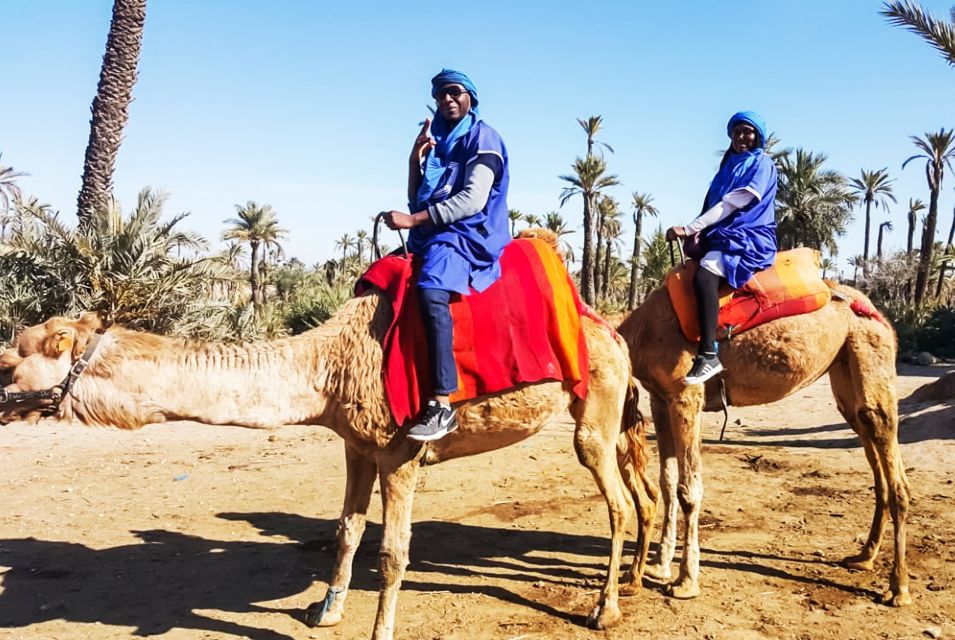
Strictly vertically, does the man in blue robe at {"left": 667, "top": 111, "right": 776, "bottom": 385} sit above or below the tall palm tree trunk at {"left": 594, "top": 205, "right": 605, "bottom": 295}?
below

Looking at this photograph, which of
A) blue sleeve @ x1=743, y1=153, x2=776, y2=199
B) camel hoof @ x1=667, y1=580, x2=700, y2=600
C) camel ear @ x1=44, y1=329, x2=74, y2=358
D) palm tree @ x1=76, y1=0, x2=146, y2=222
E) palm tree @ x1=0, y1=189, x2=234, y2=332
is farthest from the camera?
palm tree @ x1=76, y1=0, x2=146, y2=222

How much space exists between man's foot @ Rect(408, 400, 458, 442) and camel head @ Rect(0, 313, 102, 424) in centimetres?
175

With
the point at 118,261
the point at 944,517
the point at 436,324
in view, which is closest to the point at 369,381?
the point at 436,324

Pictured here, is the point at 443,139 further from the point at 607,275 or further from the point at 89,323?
the point at 607,275

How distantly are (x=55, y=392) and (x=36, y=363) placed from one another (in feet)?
0.58

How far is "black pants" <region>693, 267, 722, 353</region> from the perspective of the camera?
5.17 m

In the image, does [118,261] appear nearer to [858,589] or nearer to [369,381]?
[369,381]

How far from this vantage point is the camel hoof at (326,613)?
Result: 4633mm

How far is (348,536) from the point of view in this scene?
4793 millimetres

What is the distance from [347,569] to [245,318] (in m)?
12.3

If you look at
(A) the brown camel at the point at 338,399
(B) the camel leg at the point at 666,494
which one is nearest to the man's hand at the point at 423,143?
(A) the brown camel at the point at 338,399

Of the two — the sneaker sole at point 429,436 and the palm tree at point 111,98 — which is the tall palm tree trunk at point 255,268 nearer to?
the palm tree at point 111,98

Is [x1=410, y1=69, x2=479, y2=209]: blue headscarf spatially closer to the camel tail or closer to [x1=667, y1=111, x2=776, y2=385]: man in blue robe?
[x1=667, y1=111, x2=776, y2=385]: man in blue robe

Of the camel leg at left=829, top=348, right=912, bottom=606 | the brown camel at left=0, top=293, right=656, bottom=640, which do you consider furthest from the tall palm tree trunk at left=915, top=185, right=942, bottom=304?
the brown camel at left=0, top=293, right=656, bottom=640
